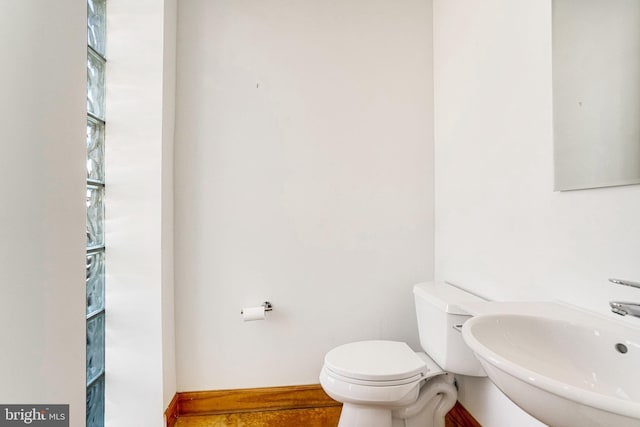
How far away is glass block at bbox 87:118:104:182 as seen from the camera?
4.42 ft

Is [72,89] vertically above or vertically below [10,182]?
above

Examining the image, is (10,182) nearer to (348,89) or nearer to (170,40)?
(170,40)

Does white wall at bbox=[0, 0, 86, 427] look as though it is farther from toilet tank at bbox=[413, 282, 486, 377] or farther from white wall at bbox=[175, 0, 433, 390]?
toilet tank at bbox=[413, 282, 486, 377]

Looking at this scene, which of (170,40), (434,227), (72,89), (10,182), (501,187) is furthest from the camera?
(434,227)

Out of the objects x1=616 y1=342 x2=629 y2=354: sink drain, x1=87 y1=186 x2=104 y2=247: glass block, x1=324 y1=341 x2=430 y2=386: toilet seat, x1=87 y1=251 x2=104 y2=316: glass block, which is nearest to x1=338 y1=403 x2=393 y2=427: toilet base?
x1=324 y1=341 x2=430 y2=386: toilet seat

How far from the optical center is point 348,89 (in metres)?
1.71

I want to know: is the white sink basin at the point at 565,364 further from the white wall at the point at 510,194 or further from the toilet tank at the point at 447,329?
the toilet tank at the point at 447,329

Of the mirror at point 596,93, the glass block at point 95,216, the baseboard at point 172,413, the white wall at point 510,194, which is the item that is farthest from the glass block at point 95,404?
the mirror at point 596,93

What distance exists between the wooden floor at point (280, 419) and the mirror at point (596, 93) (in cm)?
131

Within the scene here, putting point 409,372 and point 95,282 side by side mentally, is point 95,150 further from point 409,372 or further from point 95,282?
point 409,372

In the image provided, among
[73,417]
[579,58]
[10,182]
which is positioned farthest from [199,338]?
[579,58]

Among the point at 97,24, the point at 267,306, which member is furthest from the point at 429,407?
the point at 97,24

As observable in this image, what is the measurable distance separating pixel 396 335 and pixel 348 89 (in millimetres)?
1458

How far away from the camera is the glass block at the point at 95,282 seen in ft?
4.38
